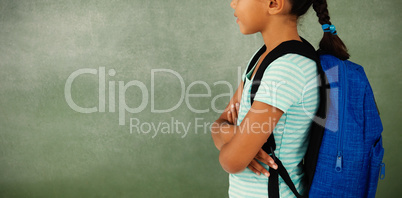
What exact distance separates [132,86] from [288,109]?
1353 millimetres

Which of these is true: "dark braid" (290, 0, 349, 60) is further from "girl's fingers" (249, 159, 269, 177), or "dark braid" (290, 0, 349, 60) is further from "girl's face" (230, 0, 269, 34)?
"girl's fingers" (249, 159, 269, 177)

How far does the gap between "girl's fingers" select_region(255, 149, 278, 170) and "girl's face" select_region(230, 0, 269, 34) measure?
1.05 ft

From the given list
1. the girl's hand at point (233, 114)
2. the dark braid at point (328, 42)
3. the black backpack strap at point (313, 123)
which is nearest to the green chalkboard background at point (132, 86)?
the girl's hand at point (233, 114)

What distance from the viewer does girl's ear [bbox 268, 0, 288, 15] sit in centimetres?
79

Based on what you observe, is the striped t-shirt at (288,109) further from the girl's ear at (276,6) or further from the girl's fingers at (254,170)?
the girl's ear at (276,6)

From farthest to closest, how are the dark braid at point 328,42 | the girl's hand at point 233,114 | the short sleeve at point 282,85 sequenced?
1. the girl's hand at point 233,114
2. the dark braid at point 328,42
3. the short sleeve at point 282,85

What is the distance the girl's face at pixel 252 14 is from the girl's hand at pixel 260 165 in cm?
32

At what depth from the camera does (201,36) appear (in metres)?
1.90

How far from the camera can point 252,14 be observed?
2.72 feet

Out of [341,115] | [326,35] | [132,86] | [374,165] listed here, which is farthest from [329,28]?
[132,86]

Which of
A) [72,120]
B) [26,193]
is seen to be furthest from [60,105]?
[26,193]

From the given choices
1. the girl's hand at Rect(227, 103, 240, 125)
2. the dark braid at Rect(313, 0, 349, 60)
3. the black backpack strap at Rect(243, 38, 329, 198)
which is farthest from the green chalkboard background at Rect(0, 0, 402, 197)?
the black backpack strap at Rect(243, 38, 329, 198)

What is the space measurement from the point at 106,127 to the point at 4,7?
2.97 ft

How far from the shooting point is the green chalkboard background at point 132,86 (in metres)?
1.88
